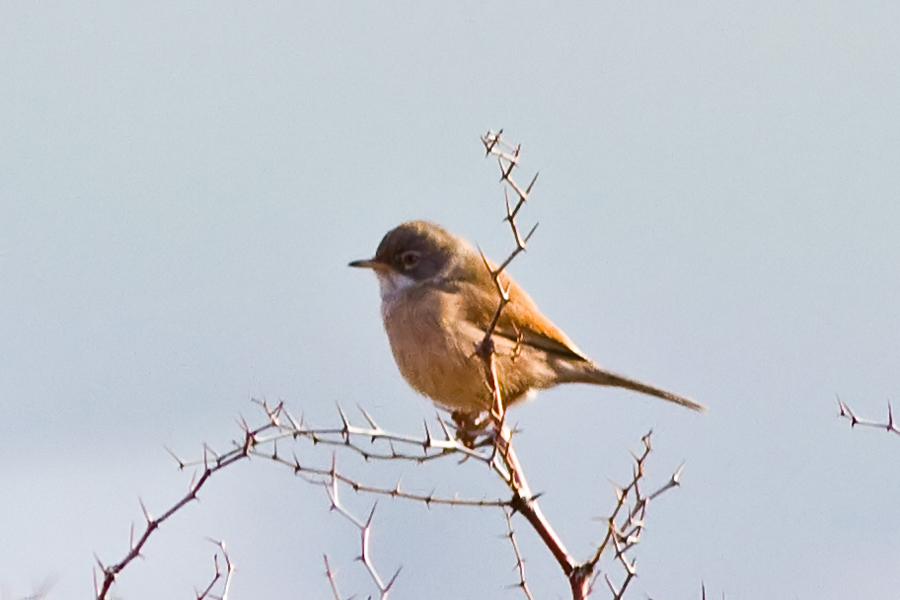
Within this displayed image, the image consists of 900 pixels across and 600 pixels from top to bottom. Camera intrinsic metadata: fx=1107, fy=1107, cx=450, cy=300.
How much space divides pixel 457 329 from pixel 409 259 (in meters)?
0.98

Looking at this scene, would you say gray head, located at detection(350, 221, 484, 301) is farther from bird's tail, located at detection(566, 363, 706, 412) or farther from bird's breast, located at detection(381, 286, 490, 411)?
bird's tail, located at detection(566, 363, 706, 412)

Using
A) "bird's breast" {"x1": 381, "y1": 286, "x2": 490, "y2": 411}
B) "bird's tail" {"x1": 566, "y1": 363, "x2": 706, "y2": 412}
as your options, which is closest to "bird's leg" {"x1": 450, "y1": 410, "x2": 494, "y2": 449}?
"bird's breast" {"x1": 381, "y1": 286, "x2": 490, "y2": 411}

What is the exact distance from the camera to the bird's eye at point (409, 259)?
773cm

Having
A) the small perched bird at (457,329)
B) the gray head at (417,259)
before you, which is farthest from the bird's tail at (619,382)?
the gray head at (417,259)

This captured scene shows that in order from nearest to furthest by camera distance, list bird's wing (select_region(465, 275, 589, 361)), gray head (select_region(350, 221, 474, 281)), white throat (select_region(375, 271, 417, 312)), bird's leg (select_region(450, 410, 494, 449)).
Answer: bird's leg (select_region(450, 410, 494, 449)) < bird's wing (select_region(465, 275, 589, 361)) < white throat (select_region(375, 271, 417, 312)) < gray head (select_region(350, 221, 474, 281))

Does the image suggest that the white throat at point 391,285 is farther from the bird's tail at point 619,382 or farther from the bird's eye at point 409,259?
the bird's tail at point 619,382

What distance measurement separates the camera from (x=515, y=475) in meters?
4.67

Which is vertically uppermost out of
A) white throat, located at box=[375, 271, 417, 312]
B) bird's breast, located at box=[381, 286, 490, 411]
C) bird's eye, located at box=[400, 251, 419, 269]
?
bird's eye, located at box=[400, 251, 419, 269]

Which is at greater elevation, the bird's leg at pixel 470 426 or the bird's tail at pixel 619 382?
the bird's tail at pixel 619 382

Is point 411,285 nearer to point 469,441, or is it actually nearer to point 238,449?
point 469,441

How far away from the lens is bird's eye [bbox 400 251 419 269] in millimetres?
7732

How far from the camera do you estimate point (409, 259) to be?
7.77 m

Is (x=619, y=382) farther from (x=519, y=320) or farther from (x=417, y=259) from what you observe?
(x=417, y=259)

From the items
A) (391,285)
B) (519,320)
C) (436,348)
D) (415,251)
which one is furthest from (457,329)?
(415,251)
